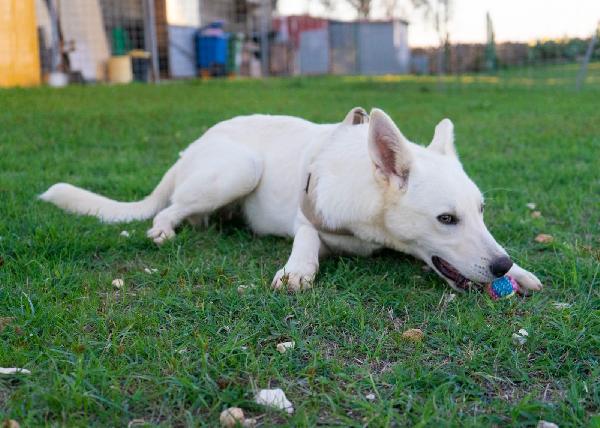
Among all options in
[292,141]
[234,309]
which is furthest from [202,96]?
[234,309]

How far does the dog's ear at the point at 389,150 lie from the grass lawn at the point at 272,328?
0.47 metres

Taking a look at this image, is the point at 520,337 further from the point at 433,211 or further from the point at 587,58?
the point at 587,58

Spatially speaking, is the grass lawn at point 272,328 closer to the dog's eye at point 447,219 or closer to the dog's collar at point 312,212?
the dog's collar at point 312,212

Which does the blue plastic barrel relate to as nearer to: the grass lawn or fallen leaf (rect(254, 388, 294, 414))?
the grass lawn

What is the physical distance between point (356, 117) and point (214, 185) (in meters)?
0.87

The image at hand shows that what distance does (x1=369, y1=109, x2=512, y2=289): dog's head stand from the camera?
270 centimetres

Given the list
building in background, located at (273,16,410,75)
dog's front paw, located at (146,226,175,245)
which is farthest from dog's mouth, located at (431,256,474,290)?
building in background, located at (273,16,410,75)

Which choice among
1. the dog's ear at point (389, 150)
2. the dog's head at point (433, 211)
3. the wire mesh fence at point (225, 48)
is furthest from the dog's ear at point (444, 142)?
the wire mesh fence at point (225, 48)

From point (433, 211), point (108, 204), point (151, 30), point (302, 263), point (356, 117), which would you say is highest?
point (151, 30)

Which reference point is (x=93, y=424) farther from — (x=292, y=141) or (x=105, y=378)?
(x=292, y=141)

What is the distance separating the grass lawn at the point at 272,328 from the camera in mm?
1889

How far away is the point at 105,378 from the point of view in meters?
1.99

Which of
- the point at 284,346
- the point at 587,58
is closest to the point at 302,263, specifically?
the point at 284,346

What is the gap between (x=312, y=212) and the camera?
327cm
